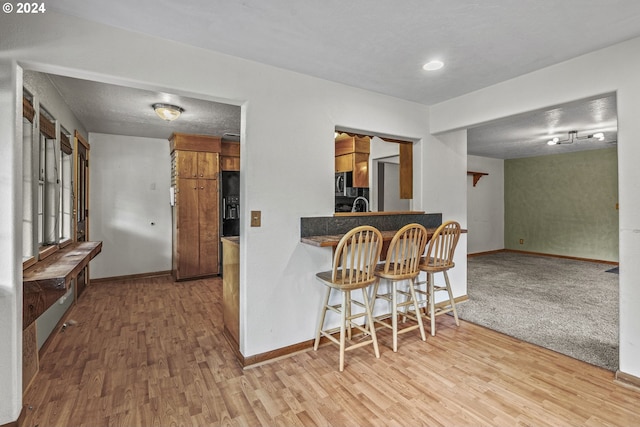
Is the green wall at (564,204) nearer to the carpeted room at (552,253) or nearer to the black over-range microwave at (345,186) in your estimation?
the carpeted room at (552,253)

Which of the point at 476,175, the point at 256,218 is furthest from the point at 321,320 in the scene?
the point at 476,175

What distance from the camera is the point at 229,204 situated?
5.39 meters

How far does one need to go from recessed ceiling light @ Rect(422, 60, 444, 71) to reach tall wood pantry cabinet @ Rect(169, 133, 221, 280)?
3.56 meters

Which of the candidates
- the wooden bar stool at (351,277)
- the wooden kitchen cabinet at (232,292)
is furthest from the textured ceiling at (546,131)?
the wooden kitchen cabinet at (232,292)

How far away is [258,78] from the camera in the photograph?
247 cm

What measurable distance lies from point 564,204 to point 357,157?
5.23 m

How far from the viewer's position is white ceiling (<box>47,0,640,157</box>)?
1.77 metres

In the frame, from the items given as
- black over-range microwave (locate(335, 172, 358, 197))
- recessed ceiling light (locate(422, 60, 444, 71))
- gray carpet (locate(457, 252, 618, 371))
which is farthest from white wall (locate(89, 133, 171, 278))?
gray carpet (locate(457, 252, 618, 371))

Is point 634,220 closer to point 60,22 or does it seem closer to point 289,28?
point 289,28

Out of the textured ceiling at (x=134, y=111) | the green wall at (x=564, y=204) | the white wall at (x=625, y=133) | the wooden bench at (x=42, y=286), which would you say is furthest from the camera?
the green wall at (x=564, y=204)

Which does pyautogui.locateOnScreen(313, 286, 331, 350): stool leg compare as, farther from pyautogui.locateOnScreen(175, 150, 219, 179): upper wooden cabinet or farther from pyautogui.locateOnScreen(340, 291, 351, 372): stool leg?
pyautogui.locateOnScreen(175, 150, 219, 179): upper wooden cabinet

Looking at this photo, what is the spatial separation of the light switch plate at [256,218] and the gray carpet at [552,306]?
244 centimetres

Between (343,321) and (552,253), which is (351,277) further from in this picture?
(552,253)

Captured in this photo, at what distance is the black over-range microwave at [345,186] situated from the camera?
513cm
